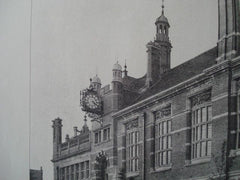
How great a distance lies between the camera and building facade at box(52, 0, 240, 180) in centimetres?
440

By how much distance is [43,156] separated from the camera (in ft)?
25.9

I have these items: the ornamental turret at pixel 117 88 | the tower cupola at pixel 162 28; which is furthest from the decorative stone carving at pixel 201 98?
the ornamental turret at pixel 117 88

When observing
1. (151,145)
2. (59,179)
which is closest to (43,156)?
(59,179)

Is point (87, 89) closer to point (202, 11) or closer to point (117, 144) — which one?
point (117, 144)

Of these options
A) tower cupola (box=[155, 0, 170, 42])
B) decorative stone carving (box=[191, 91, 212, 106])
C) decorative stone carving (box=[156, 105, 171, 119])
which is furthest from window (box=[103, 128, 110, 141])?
decorative stone carving (box=[191, 91, 212, 106])

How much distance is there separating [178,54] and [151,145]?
49.3 inches

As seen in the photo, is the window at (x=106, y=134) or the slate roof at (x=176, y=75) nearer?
the slate roof at (x=176, y=75)

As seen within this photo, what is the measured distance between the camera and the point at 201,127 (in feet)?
15.7

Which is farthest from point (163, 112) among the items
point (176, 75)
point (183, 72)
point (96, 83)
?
point (96, 83)

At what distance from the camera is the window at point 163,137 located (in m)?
5.25

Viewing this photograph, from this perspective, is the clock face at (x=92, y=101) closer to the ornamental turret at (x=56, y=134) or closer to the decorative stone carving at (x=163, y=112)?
the ornamental turret at (x=56, y=134)

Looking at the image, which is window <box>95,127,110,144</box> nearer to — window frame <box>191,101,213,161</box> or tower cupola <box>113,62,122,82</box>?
tower cupola <box>113,62,122,82</box>

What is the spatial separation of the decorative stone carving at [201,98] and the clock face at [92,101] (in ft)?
6.98

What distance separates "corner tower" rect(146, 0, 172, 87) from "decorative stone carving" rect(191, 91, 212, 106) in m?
0.76
